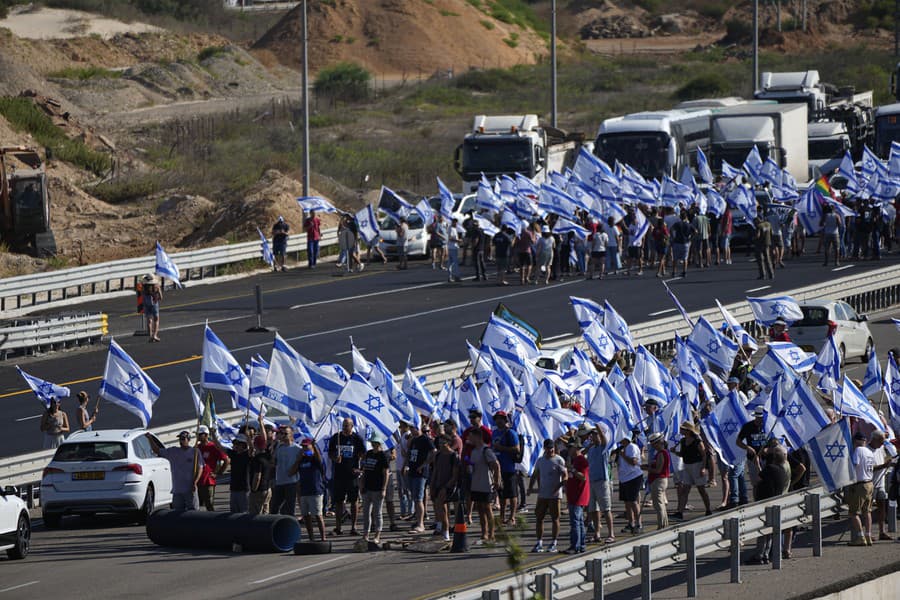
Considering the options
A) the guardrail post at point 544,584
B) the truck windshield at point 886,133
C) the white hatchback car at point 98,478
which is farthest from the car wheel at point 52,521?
the truck windshield at point 886,133

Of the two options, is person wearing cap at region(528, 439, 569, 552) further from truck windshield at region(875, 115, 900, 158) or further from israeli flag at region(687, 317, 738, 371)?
truck windshield at region(875, 115, 900, 158)

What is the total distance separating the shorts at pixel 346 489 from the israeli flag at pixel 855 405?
5629mm

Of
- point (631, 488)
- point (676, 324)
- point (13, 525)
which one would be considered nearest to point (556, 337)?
point (676, 324)

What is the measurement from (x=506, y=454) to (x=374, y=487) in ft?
5.12

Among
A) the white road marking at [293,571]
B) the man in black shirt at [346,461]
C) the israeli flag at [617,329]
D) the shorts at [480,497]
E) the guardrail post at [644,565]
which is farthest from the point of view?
the israeli flag at [617,329]

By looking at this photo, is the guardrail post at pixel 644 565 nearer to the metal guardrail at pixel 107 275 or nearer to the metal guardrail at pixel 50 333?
the metal guardrail at pixel 50 333

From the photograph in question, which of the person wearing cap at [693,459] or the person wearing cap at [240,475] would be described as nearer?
the person wearing cap at [693,459]

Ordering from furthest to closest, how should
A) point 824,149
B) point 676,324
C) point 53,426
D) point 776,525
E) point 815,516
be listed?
1. point 824,149
2. point 676,324
3. point 53,426
4. point 815,516
5. point 776,525

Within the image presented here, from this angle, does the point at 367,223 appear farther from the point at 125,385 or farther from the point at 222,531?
the point at 222,531

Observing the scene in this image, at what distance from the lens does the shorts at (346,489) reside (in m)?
19.5

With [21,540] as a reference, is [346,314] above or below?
below

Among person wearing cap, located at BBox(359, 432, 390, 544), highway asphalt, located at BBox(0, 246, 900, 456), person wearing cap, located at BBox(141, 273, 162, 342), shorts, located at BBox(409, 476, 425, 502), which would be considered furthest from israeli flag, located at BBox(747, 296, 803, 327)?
person wearing cap, located at BBox(141, 273, 162, 342)

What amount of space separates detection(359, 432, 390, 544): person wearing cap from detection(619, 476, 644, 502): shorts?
107 inches

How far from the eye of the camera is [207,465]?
68.3ft
